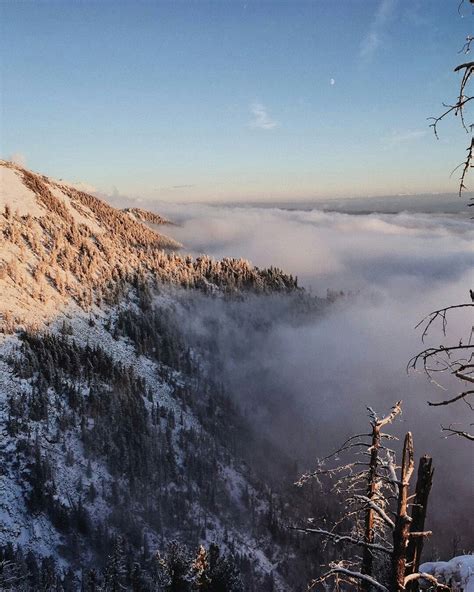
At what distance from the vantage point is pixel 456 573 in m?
10.8

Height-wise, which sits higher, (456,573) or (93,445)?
(93,445)

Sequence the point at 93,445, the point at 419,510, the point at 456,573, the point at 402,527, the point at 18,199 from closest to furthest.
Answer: the point at 402,527 → the point at 419,510 → the point at 456,573 → the point at 93,445 → the point at 18,199

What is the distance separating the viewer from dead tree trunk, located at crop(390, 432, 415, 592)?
7.92 meters

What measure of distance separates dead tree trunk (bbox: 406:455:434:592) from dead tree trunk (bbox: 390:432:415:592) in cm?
20

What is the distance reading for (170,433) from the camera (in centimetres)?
16075

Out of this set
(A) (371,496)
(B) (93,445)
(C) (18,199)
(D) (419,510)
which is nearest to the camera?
(D) (419,510)

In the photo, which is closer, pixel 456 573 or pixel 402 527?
pixel 402 527

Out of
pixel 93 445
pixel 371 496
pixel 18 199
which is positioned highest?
pixel 18 199

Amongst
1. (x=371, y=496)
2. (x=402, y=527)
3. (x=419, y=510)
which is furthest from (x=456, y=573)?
(x=402, y=527)

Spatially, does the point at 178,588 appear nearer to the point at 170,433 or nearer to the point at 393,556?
the point at 393,556

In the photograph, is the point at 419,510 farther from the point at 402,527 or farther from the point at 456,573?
the point at 456,573

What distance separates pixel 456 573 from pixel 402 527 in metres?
4.72

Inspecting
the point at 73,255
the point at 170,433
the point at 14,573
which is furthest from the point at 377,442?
the point at 73,255

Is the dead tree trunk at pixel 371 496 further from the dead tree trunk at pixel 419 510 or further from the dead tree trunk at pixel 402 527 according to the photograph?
the dead tree trunk at pixel 402 527
